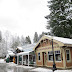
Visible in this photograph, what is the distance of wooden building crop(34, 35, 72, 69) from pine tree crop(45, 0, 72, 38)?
1353 cm

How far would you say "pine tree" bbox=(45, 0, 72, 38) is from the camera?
33.0 meters

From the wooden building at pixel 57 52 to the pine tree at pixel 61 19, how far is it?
13.5m

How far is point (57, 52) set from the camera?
17.5 metres

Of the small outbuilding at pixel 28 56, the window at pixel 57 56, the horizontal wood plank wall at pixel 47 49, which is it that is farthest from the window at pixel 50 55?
the small outbuilding at pixel 28 56

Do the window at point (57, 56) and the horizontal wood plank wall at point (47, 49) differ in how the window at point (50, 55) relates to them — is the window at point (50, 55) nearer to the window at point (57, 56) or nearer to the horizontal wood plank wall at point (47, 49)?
the horizontal wood plank wall at point (47, 49)

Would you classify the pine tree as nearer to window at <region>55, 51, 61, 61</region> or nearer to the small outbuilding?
the small outbuilding

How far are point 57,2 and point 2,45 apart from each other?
48.4 meters

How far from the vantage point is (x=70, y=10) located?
33406mm

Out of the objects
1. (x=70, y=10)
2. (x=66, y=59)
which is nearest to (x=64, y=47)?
(x=66, y=59)

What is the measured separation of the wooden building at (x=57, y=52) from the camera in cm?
1625

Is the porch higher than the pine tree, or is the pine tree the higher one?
the pine tree

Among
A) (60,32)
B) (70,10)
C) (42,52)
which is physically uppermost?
(70,10)

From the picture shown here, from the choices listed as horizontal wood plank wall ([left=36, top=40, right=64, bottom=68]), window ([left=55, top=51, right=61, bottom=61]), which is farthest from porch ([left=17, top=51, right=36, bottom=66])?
window ([left=55, top=51, right=61, bottom=61])

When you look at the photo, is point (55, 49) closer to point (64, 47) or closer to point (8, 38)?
point (64, 47)
